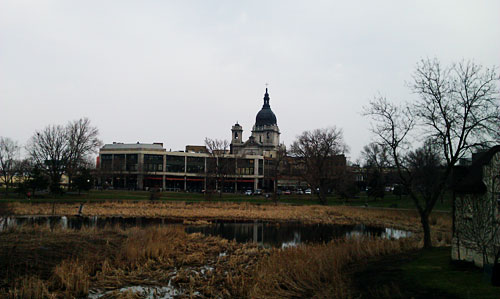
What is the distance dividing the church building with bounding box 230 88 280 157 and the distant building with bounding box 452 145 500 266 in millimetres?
125244

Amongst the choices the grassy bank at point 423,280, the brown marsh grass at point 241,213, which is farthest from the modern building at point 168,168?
the grassy bank at point 423,280

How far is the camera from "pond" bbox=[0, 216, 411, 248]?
90.4 ft

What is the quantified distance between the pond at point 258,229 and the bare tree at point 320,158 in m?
24.2

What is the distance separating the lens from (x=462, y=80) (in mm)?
→ 17172

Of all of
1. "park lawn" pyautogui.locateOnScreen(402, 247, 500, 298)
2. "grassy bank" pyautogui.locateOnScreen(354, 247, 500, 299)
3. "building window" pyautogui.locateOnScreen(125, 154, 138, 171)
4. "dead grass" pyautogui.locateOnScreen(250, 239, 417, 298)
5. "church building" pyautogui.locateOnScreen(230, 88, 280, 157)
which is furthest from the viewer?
"church building" pyautogui.locateOnScreen(230, 88, 280, 157)

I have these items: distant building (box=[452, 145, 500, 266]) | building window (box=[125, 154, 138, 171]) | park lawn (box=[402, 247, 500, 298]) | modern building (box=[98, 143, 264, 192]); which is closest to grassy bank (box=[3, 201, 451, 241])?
park lawn (box=[402, 247, 500, 298])

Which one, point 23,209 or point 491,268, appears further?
point 23,209

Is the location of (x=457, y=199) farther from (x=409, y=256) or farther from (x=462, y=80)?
(x=462, y=80)

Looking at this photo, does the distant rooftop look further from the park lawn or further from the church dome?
the park lawn

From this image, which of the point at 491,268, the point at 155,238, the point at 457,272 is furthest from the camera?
the point at 155,238

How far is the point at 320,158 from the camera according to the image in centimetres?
6256

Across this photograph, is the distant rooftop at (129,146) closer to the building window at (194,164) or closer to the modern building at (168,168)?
the modern building at (168,168)

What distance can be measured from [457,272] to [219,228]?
22504mm

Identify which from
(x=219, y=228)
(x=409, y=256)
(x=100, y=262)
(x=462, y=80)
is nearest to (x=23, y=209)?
(x=219, y=228)
